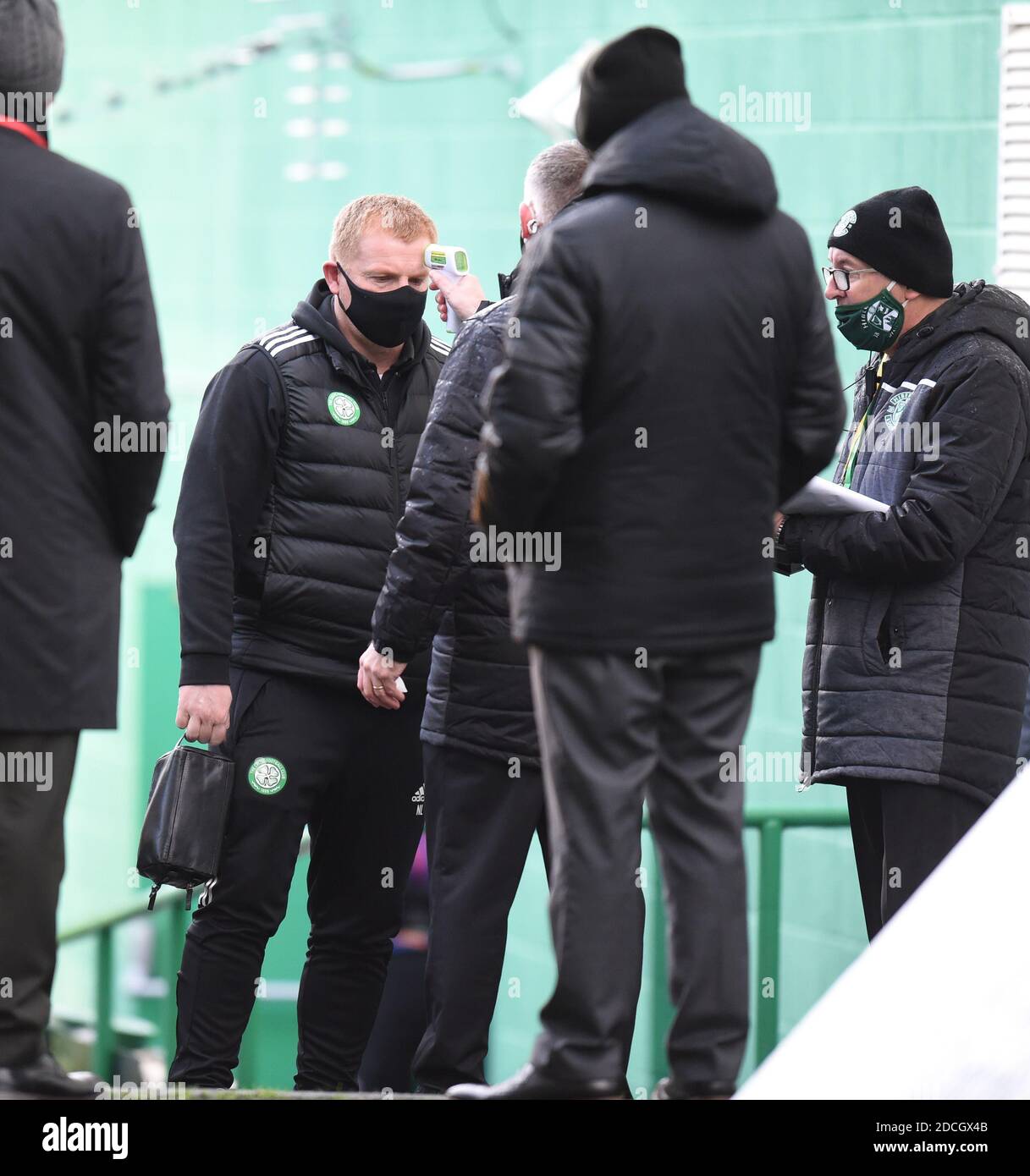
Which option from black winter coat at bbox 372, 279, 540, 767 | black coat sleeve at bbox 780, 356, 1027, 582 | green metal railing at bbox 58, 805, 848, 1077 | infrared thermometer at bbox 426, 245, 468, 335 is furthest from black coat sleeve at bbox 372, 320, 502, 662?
green metal railing at bbox 58, 805, 848, 1077

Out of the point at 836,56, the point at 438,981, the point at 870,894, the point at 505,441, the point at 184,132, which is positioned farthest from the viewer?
the point at 184,132

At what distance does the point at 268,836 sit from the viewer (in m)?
3.90

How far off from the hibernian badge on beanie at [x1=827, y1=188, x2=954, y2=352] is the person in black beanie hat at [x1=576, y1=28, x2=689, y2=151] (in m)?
0.96

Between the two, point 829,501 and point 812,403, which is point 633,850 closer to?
point 812,403

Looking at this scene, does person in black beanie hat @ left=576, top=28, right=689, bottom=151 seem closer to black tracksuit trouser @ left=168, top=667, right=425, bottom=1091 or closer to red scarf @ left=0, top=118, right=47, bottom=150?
red scarf @ left=0, top=118, right=47, bottom=150

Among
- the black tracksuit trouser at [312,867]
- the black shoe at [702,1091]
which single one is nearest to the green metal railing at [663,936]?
the black tracksuit trouser at [312,867]

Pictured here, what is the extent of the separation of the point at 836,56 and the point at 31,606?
13.8 feet

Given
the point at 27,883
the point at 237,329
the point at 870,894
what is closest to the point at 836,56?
the point at 237,329

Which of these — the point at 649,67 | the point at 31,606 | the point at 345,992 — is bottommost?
the point at 345,992

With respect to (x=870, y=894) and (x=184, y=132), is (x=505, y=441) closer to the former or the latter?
(x=870, y=894)

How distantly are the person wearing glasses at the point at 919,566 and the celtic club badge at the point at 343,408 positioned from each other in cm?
89

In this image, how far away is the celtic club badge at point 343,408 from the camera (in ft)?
13.0

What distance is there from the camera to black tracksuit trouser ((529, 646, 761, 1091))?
9.57 ft

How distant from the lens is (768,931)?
18.5 feet
